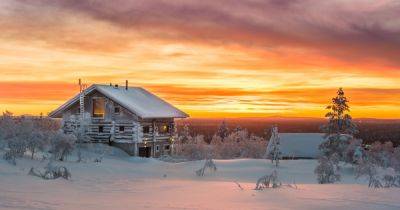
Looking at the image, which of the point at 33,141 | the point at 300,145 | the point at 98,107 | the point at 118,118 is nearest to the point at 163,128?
the point at 118,118

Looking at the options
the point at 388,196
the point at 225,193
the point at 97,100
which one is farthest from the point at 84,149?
the point at 388,196

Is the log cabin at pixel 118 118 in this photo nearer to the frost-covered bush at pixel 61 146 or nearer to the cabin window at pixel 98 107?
the cabin window at pixel 98 107

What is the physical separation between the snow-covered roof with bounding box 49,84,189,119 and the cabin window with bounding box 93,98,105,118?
134 cm

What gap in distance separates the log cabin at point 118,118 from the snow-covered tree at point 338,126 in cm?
1489

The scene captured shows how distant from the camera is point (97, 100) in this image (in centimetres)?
4694

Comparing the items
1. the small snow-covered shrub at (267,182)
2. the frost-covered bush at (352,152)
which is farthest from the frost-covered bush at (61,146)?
the frost-covered bush at (352,152)

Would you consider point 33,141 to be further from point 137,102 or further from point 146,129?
point 137,102

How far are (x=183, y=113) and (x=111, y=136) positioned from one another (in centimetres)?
869

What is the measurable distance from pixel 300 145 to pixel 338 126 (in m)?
10.1

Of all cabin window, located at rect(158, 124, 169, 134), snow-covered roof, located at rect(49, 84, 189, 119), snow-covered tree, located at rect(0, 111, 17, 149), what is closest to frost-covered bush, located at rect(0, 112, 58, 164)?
snow-covered tree, located at rect(0, 111, 17, 149)

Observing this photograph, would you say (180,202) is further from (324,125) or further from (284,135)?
(284,135)

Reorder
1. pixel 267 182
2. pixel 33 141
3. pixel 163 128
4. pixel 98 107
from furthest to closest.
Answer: pixel 163 128, pixel 98 107, pixel 33 141, pixel 267 182

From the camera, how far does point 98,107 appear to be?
1852 inches

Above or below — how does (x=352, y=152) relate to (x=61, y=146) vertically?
below
